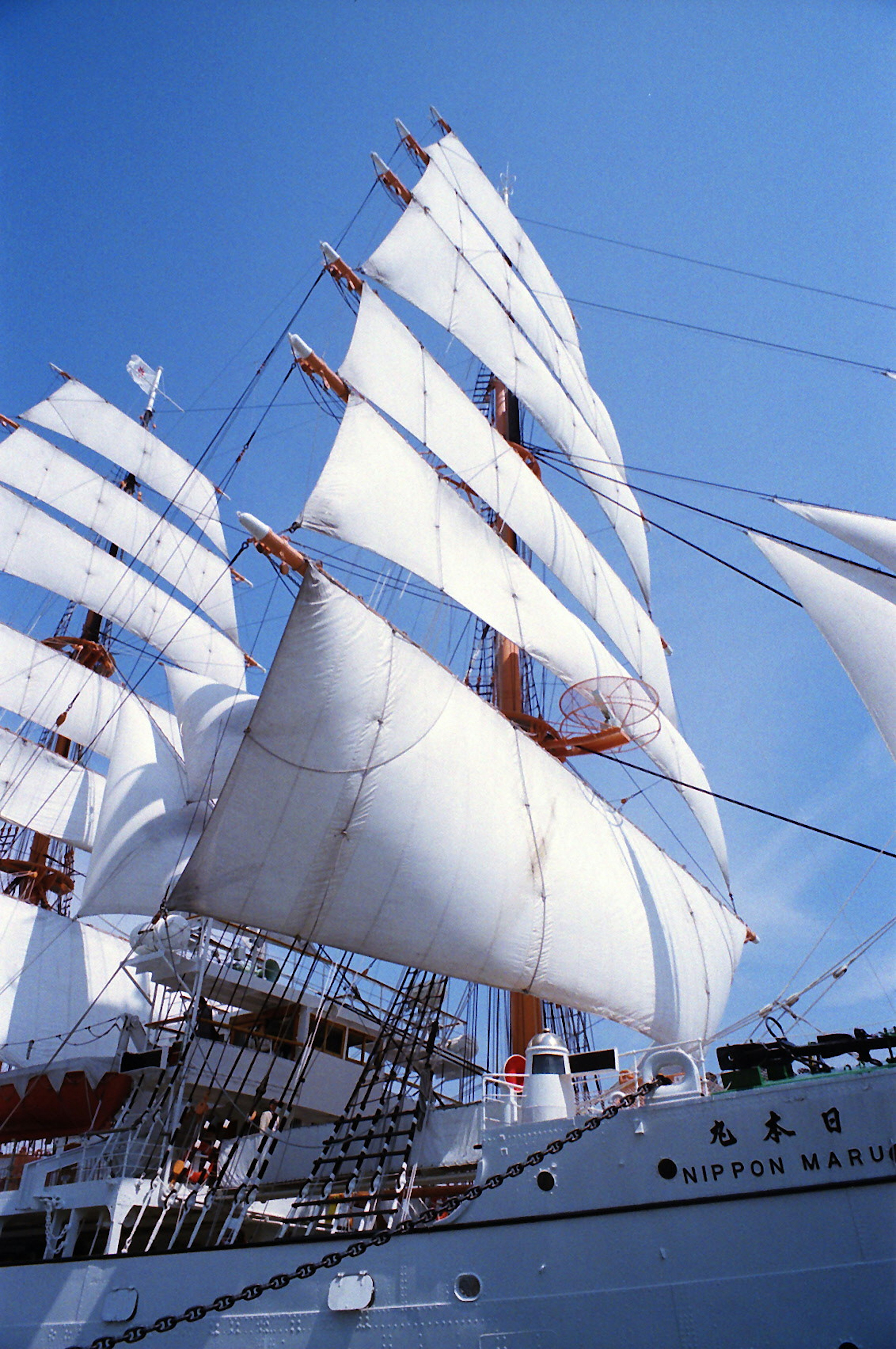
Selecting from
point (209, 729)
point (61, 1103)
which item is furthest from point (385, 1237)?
point (209, 729)

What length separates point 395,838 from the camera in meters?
14.5

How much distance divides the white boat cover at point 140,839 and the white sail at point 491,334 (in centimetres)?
1319

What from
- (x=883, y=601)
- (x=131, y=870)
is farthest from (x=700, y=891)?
(x=131, y=870)

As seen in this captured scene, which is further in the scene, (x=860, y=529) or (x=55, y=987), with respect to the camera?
(x=55, y=987)

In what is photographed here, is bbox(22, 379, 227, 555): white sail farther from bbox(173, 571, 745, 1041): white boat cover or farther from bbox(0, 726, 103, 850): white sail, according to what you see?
bbox(173, 571, 745, 1041): white boat cover

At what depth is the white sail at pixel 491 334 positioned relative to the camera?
2384 centimetres

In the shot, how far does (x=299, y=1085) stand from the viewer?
12.5 meters

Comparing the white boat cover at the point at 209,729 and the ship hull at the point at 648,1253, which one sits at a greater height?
the white boat cover at the point at 209,729

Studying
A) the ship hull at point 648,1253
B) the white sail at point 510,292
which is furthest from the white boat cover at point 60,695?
the ship hull at point 648,1253

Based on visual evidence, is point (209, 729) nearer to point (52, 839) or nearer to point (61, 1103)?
point (61, 1103)

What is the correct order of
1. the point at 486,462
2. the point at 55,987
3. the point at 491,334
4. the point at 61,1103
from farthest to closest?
the point at 491,334, the point at 55,987, the point at 486,462, the point at 61,1103

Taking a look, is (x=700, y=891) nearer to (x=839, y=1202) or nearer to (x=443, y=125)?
(x=839, y=1202)

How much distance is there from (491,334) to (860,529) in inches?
666

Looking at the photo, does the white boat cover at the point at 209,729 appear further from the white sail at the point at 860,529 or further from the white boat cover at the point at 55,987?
the white sail at the point at 860,529
